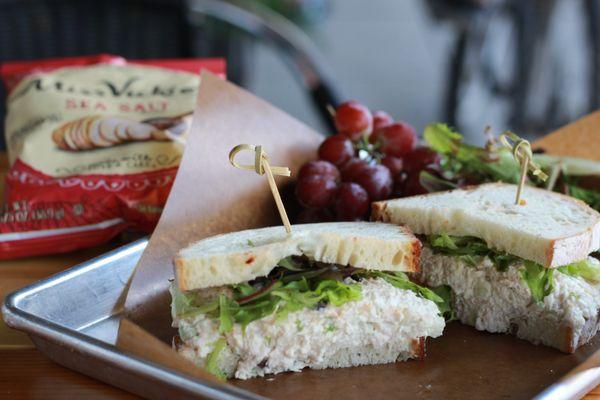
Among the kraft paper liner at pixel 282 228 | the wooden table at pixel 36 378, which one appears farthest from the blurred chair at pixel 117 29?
the wooden table at pixel 36 378

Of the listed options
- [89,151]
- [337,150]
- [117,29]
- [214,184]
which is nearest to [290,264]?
[214,184]

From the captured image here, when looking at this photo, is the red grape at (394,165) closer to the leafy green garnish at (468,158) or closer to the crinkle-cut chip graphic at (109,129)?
the leafy green garnish at (468,158)

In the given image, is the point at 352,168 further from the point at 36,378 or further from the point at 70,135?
the point at 36,378

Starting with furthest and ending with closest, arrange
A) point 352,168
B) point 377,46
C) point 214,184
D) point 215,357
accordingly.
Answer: point 377,46 < point 352,168 < point 214,184 < point 215,357

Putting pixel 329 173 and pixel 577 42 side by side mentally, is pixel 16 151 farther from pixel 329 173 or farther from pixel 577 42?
pixel 577 42

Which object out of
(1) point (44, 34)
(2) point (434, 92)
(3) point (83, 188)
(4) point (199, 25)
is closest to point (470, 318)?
(3) point (83, 188)
